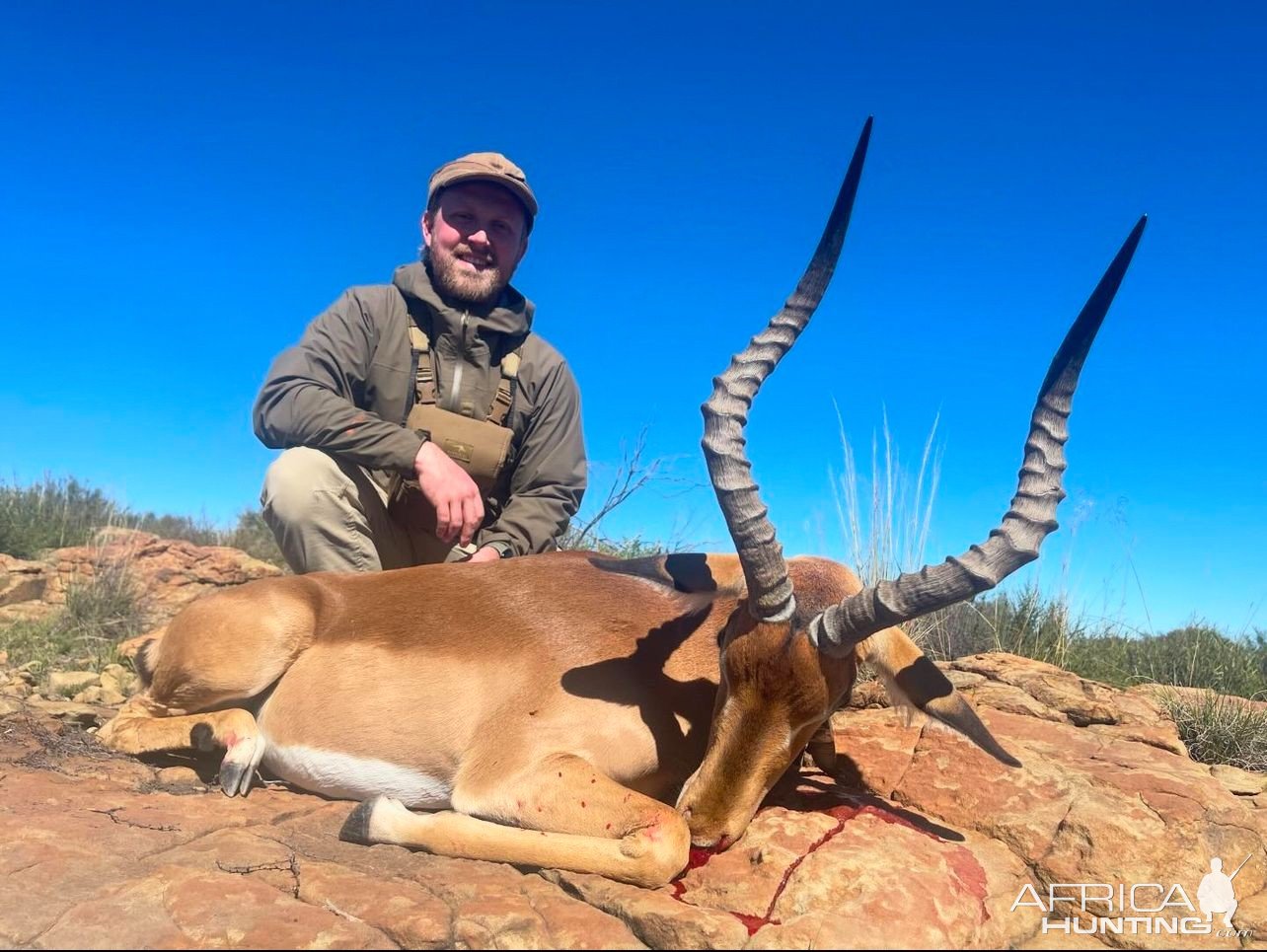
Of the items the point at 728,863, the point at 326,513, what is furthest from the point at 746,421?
the point at 326,513

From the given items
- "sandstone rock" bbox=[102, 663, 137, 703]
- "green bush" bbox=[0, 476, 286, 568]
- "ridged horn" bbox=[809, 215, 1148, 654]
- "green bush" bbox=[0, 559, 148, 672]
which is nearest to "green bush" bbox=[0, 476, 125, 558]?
"green bush" bbox=[0, 476, 286, 568]

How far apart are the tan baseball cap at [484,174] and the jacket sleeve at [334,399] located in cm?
119

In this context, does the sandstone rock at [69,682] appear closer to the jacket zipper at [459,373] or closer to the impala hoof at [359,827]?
the jacket zipper at [459,373]

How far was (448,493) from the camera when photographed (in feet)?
18.0

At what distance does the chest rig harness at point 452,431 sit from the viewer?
6.14 metres

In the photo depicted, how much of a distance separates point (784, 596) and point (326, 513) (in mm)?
3586

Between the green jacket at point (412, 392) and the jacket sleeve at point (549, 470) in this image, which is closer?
the green jacket at point (412, 392)

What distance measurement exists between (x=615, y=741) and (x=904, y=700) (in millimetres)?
1239

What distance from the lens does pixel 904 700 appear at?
3771 mm

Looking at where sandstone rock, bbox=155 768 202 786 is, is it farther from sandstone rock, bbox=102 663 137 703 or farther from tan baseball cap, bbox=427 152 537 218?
tan baseball cap, bbox=427 152 537 218

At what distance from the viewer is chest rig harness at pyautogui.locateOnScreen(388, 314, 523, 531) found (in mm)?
6137

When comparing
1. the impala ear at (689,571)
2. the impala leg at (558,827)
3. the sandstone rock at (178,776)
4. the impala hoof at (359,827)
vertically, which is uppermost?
the impala ear at (689,571)
